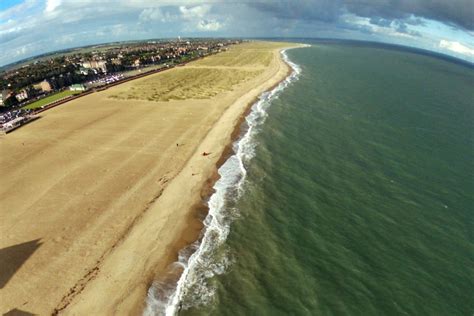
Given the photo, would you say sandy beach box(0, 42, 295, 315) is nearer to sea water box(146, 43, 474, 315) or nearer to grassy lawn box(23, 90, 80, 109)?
sea water box(146, 43, 474, 315)

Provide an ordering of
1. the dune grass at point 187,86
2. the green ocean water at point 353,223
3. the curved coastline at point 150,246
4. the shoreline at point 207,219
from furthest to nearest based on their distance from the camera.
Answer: the dune grass at point 187,86
the curved coastline at point 150,246
the shoreline at point 207,219
the green ocean water at point 353,223

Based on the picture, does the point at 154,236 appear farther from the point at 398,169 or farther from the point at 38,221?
the point at 398,169

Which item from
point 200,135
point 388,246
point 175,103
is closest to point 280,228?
point 388,246

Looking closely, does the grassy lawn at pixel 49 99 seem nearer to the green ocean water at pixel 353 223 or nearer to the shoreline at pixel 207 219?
the shoreline at pixel 207 219

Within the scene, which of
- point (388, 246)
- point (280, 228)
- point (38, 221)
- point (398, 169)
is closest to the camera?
point (388, 246)

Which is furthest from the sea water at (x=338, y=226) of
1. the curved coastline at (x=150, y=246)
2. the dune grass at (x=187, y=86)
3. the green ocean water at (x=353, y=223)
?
the dune grass at (x=187, y=86)

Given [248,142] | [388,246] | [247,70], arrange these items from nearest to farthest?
[388,246]
[248,142]
[247,70]
